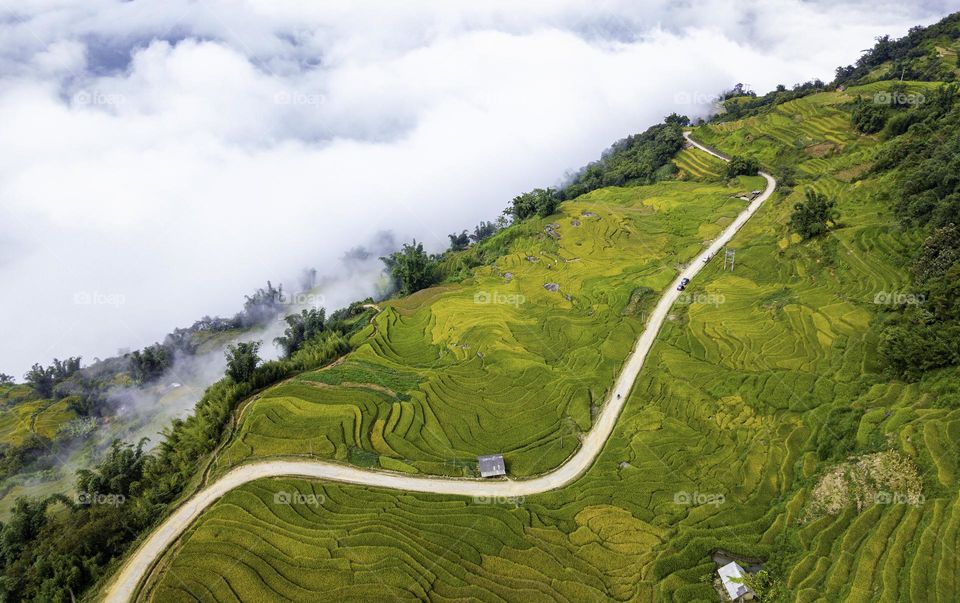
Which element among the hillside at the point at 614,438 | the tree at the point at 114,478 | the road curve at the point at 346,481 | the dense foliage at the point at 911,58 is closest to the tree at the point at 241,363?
the hillside at the point at 614,438

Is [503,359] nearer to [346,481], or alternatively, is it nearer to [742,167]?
Result: [346,481]

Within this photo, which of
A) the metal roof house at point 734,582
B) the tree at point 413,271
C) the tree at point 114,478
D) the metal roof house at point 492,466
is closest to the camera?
the metal roof house at point 734,582

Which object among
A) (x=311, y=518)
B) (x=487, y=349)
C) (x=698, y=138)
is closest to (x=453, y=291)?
(x=487, y=349)

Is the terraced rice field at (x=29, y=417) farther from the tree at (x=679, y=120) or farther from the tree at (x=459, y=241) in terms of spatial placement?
the tree at (x=679, y=120)

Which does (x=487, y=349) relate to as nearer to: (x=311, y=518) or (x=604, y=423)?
(x=604, y=423)

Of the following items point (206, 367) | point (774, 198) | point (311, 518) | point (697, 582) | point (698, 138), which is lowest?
point (206, 367)
